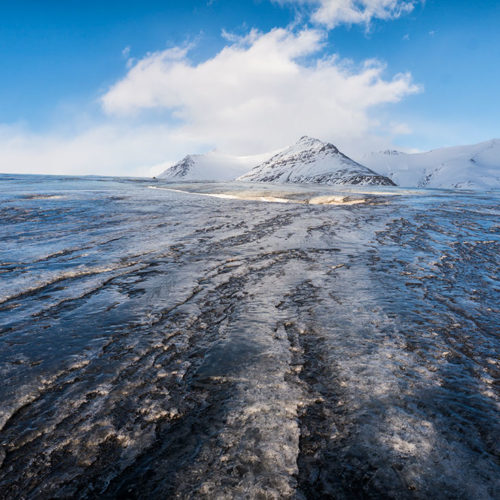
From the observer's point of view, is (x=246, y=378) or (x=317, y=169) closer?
(x=246, y=378)

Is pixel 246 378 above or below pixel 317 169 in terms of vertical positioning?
below

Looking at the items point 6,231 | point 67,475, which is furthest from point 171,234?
point 67,475

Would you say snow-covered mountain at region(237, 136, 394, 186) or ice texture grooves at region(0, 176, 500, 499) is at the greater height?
snow-covered mountain at region(237, 136, 394, 186)

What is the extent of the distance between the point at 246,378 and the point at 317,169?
14904cm

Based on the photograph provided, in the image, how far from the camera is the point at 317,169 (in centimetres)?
14350

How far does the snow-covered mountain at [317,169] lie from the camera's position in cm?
11476

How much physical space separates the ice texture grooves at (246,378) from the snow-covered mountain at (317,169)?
4158 inches

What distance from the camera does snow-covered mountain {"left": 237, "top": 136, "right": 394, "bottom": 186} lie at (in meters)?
115

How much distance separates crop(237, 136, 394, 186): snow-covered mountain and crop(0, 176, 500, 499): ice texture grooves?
346ft

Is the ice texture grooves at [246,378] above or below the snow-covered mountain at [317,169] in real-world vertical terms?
below

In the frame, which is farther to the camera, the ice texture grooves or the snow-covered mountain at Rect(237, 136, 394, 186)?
the snow-covered mountain at Rect(237, 136, 394, 186)

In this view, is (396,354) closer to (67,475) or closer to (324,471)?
(324,471)

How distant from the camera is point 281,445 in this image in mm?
1416

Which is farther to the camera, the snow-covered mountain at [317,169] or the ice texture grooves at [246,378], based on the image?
→ the snow-covered mountain at [317,169]
